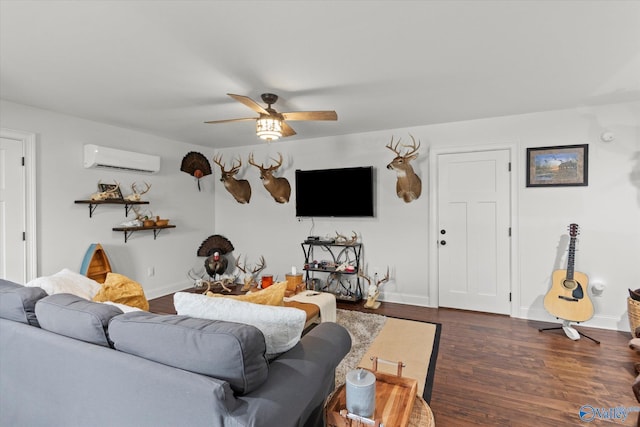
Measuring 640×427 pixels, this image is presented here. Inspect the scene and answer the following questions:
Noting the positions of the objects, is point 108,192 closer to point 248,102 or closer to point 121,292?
point 121,292

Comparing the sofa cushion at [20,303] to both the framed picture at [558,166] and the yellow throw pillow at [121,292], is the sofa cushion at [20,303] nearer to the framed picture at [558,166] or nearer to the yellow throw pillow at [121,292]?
the yellow throw pillow at [121,292]

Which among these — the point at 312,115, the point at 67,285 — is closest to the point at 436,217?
the point at 312,115

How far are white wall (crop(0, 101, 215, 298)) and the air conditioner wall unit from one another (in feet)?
0.34

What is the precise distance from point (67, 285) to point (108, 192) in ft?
7.03

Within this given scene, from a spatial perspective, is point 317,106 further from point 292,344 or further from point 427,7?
point 292,344

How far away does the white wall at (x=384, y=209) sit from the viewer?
330 centimetres

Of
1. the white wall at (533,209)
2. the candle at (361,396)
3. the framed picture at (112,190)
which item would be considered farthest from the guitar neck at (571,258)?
the framed picture at (112,190)

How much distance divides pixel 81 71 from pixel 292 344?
2.65m

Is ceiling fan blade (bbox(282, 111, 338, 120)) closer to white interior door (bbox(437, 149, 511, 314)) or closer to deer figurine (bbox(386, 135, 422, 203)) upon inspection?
deer figurine (bbox(386, 135, 422, 203))

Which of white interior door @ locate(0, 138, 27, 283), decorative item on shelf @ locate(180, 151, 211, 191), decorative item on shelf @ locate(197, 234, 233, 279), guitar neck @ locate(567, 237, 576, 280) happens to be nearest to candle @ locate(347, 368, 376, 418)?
guitar neck @ locate(567, 237, 576, 280)

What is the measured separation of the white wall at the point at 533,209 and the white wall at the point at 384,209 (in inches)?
0.4

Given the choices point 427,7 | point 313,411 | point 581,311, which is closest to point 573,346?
point 581,311

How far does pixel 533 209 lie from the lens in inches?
143

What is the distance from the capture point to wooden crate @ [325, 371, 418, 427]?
4.17ft
